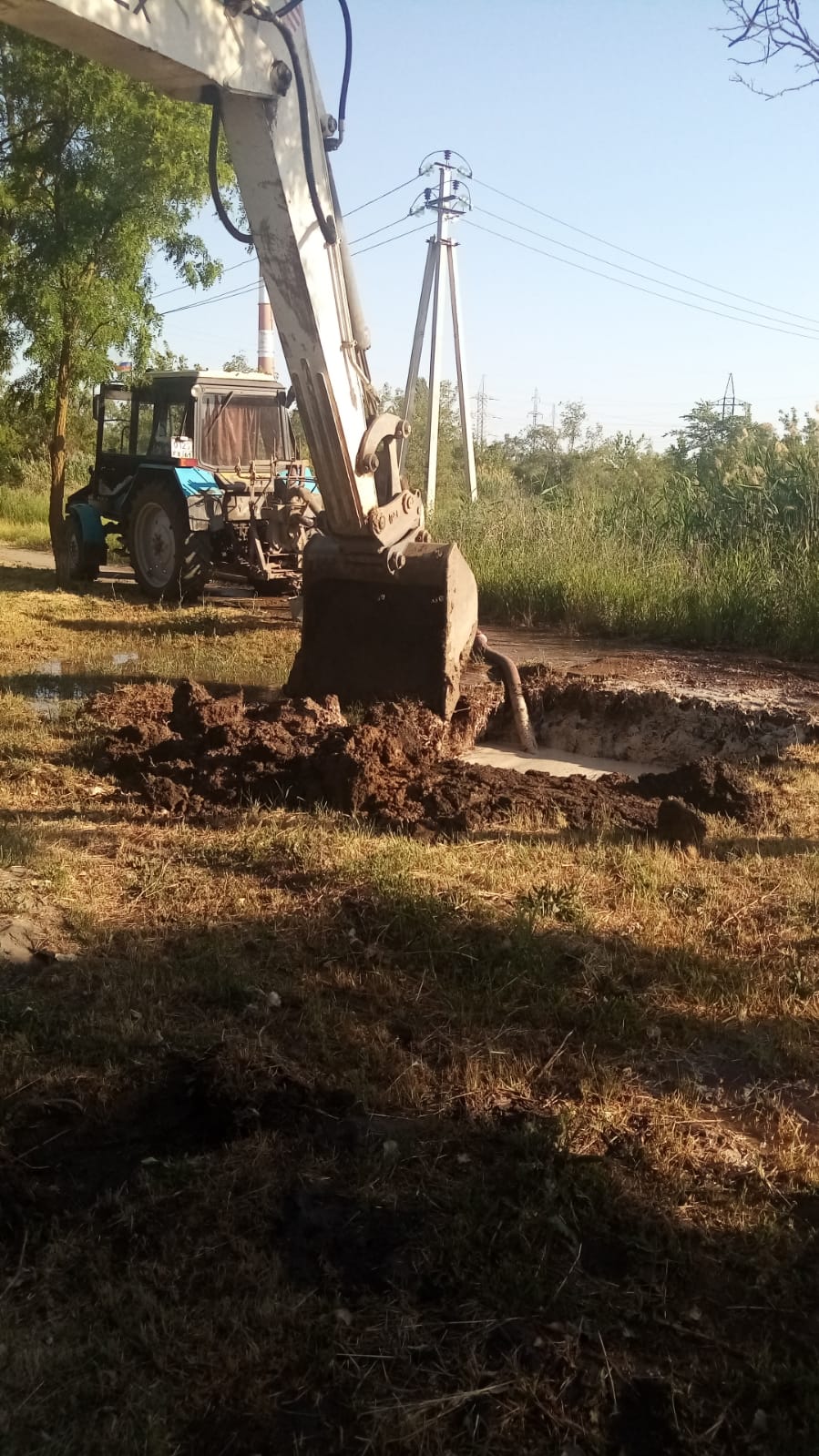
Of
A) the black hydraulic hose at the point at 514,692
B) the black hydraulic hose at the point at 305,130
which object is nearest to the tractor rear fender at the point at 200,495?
the black hydraulic hose at the point at 514,692

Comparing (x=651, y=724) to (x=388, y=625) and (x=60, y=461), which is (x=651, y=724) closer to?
(x=388, y=625)

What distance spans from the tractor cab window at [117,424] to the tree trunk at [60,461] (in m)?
0.66

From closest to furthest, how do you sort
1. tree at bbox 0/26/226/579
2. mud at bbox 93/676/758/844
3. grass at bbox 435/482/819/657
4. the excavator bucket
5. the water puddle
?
mud at bbox 93/676/758/844, the excavator bucket, the water puddle, grass at bbox 435/482/819/657, tree at bbox 0/26/226/579

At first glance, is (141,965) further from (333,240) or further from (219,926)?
(333,240)

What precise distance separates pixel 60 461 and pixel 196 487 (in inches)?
97.8

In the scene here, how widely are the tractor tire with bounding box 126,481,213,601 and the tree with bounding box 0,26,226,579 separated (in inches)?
71.4

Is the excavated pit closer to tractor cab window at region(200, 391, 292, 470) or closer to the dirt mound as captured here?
the dirt mound

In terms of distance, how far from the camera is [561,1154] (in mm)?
3014

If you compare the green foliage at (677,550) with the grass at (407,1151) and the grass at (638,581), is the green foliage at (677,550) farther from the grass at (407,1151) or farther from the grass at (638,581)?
the grass at (407,1151)

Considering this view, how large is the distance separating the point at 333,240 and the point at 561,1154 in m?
5.32

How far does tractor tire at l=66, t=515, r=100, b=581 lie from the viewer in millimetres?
15594

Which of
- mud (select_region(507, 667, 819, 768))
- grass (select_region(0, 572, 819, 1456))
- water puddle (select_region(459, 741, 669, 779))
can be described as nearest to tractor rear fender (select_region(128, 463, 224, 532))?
mud (select_region(507, 667, 819, 768))

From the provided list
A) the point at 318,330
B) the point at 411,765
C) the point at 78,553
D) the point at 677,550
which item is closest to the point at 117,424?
the point at 78,553

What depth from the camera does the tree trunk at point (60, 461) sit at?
1448cm
